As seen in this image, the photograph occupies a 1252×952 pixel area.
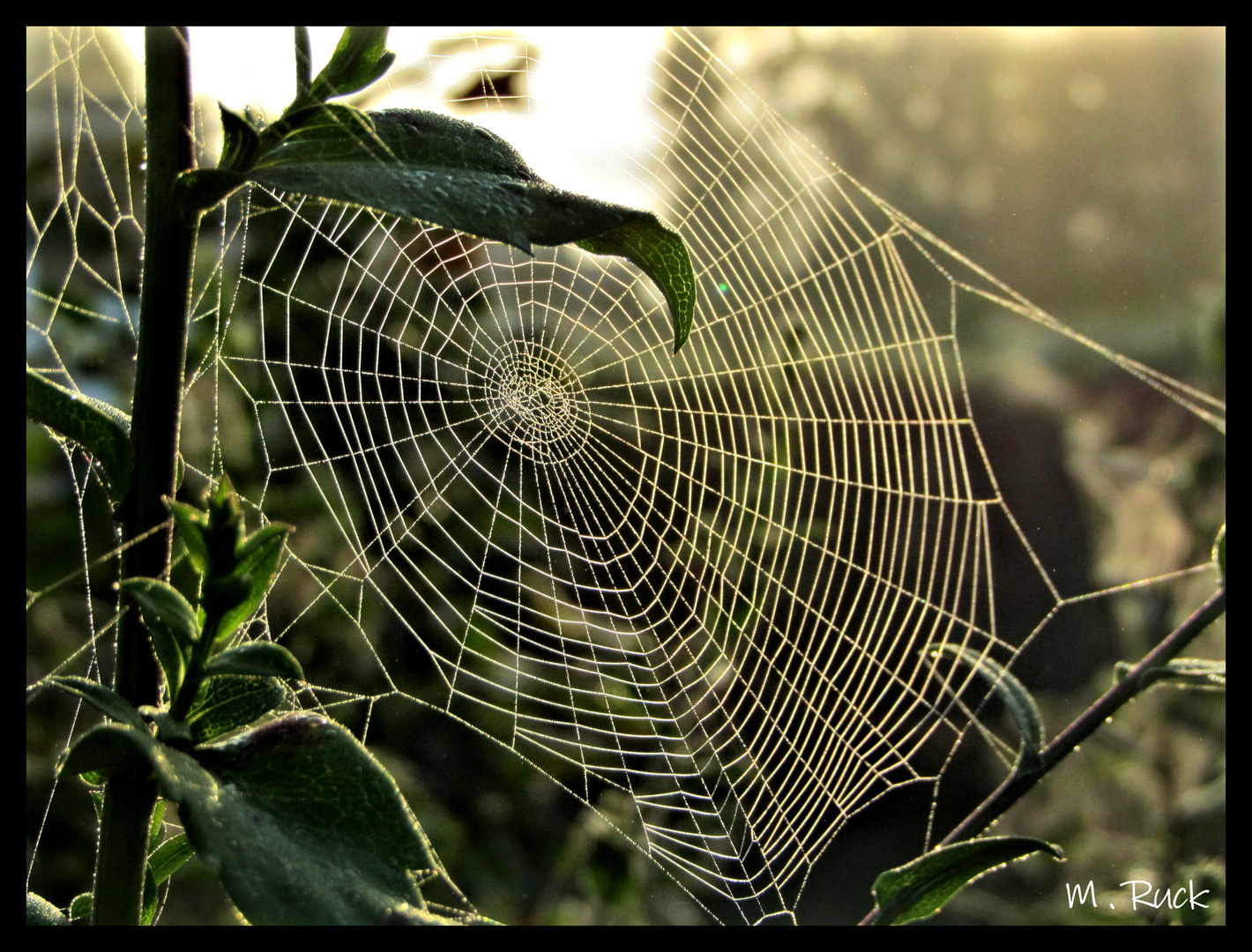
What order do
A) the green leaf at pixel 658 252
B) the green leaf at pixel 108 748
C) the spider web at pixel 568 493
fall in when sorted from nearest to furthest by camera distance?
the green leaf at pixel 108 748 → the green leaf at pixel 658 252 → the spider web at pixel 568 493

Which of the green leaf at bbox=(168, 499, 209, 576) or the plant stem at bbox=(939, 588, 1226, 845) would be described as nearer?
the green leaf at bbox=(168, 499, 209, 576)

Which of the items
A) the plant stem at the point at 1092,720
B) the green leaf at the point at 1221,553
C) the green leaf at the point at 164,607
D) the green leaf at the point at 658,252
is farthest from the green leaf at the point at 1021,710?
the green leaf at the point at 164,607

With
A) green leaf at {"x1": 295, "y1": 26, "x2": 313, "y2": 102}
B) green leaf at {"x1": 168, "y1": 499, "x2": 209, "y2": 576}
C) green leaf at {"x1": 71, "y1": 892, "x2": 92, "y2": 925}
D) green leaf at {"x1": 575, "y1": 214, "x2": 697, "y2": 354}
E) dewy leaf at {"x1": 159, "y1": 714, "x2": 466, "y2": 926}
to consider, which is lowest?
green leaf at {"x1": 71, "y1": 892, "x2": 92, "y2": 925}

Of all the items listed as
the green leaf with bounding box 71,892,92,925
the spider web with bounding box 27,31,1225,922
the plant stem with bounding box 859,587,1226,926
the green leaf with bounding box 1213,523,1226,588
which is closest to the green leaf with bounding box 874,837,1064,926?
the plant stem with bounding box 859,587,1226,926

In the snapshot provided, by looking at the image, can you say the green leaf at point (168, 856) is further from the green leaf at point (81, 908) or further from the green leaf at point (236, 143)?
the green leaf at point (236, 143)

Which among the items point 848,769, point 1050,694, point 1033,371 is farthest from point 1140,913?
point 1033,371

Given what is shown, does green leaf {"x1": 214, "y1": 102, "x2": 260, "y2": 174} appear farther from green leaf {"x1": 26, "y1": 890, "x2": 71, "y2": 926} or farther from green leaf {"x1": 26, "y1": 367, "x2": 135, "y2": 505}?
green leaf {"x1": 26, "y1": 890, "x2": 71, "y2": 926}

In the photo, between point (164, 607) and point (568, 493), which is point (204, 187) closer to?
point (164, 607)
